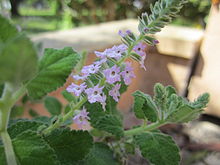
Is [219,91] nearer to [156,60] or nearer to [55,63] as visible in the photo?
[156,60]

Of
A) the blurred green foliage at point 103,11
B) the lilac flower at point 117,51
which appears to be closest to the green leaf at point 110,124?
the lilac flower at point 117,51

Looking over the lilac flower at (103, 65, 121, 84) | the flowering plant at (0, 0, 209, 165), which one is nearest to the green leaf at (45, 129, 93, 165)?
the flowering plant at (0, 0, 209, 165)

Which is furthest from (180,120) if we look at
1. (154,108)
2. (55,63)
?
(55,63)

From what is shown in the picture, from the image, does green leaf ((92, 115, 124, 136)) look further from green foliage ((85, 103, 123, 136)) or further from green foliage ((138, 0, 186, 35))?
green foliage ((138, 0, 186, 35))

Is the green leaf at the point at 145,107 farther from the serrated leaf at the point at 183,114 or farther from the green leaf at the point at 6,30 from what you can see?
the green leaf at the point at 6,30

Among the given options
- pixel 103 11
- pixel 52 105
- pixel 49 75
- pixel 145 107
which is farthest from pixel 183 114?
pixel 103 11

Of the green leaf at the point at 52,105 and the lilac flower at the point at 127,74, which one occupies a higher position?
the lilac flower at the point at 127,74
